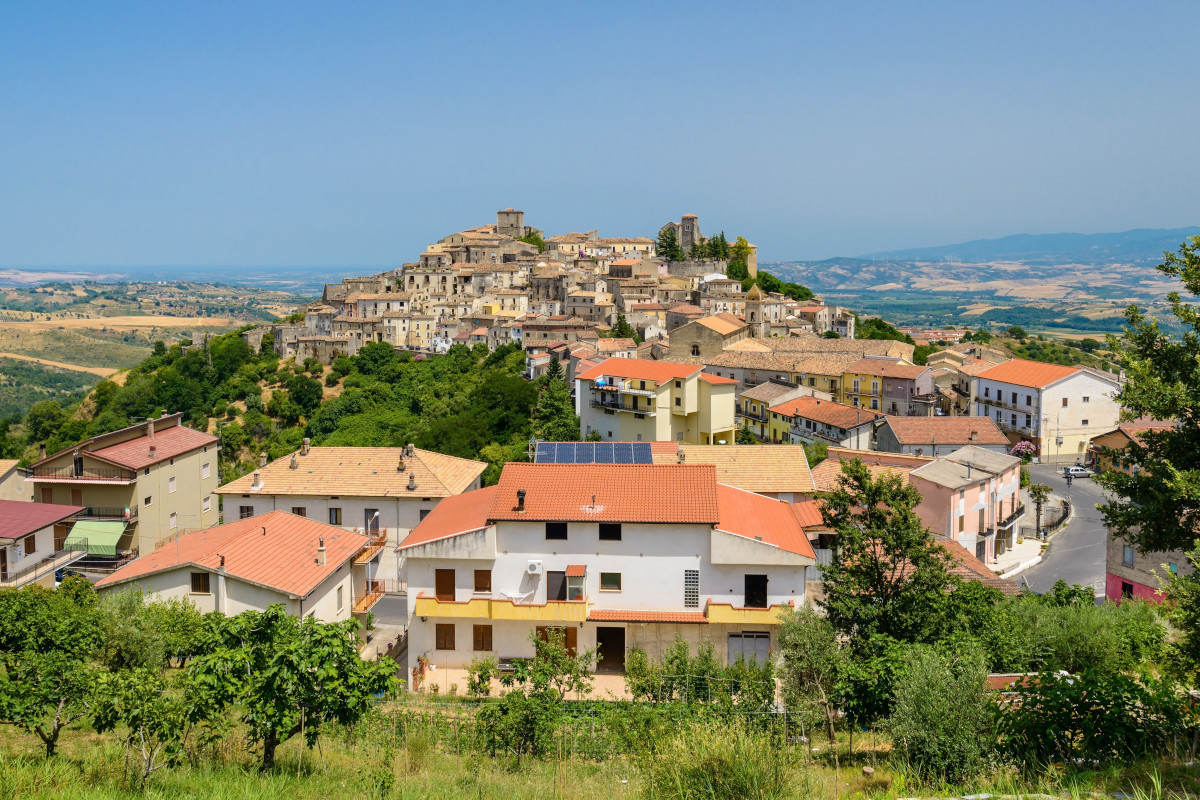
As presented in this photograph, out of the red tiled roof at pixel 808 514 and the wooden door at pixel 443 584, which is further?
the red tiled roof at pixel 808 514

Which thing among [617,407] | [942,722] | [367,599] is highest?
[942,722]

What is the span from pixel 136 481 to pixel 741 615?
20.0 metres

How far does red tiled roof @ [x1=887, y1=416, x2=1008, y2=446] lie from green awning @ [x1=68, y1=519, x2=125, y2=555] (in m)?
32.3

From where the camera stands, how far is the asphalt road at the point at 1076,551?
29.8 metres

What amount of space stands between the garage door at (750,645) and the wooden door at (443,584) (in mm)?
6397

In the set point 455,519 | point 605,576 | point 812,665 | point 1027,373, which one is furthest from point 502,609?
point 1027,373

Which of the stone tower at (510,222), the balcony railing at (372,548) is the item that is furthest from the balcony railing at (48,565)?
the stone tower at (510,222)

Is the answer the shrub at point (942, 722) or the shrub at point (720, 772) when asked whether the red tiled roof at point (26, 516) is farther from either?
the shrub at point (942, 722)

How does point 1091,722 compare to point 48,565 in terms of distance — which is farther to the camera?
point 48,565

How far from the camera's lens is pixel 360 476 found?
92.1 ft

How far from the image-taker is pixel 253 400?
261 feet

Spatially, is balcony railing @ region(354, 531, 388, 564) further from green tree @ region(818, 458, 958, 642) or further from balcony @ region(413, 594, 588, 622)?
green tree @ region(818, 458, 958, 642)

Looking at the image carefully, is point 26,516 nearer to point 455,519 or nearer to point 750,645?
point 455,519

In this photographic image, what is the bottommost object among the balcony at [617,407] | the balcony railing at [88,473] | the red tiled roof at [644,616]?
the red tiled roof at [644,616]
